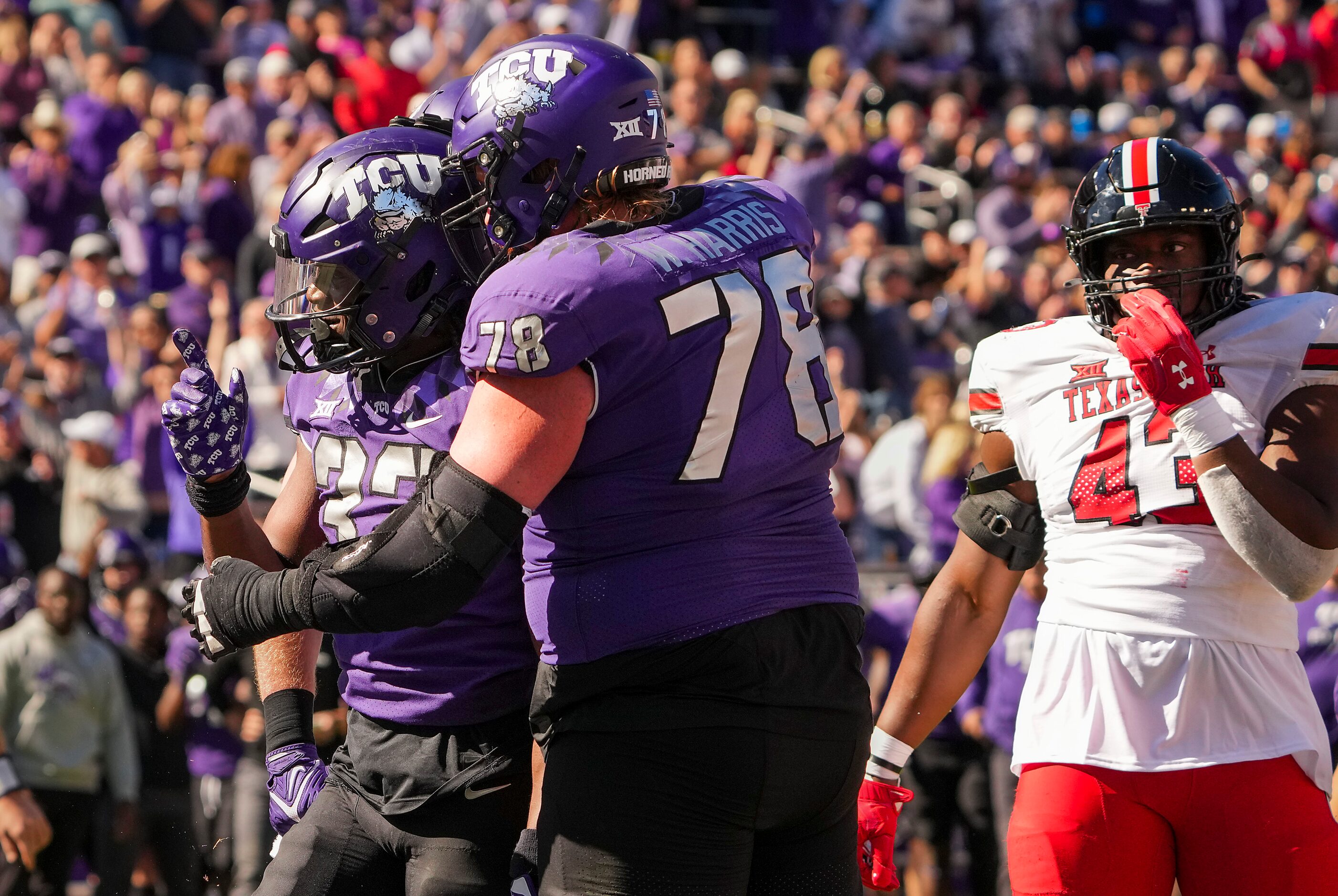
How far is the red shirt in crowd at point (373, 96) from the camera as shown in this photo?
1148cm

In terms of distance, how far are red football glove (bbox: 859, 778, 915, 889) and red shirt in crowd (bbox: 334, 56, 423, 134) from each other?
8500 mm

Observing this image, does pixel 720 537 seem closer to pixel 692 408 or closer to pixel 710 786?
pixel 692 408

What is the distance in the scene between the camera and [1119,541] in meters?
3.49

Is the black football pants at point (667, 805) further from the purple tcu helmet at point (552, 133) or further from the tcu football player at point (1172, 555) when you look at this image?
the purple tcu helmet at point (552, 133)

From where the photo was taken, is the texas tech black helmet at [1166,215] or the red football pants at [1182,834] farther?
the texas tech black helmet at [1166,215]

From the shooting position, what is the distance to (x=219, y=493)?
353 centimetres

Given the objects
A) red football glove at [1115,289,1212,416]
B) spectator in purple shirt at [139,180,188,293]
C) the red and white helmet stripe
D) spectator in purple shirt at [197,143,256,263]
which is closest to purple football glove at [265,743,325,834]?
red football glove at [1115,289,1212,416]

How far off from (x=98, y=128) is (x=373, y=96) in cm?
186

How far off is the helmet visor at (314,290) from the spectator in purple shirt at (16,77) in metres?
9.25

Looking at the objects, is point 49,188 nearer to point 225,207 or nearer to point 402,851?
point 225,207

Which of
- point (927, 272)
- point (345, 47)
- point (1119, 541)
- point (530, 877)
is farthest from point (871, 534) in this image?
point (530, 877)

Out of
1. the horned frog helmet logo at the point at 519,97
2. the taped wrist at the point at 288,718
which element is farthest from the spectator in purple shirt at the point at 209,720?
the horned frog helmet logo at the point at 519,97

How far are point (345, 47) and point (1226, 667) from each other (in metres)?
10.1

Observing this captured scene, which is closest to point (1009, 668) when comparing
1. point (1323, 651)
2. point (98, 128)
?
point (1323, 651)
